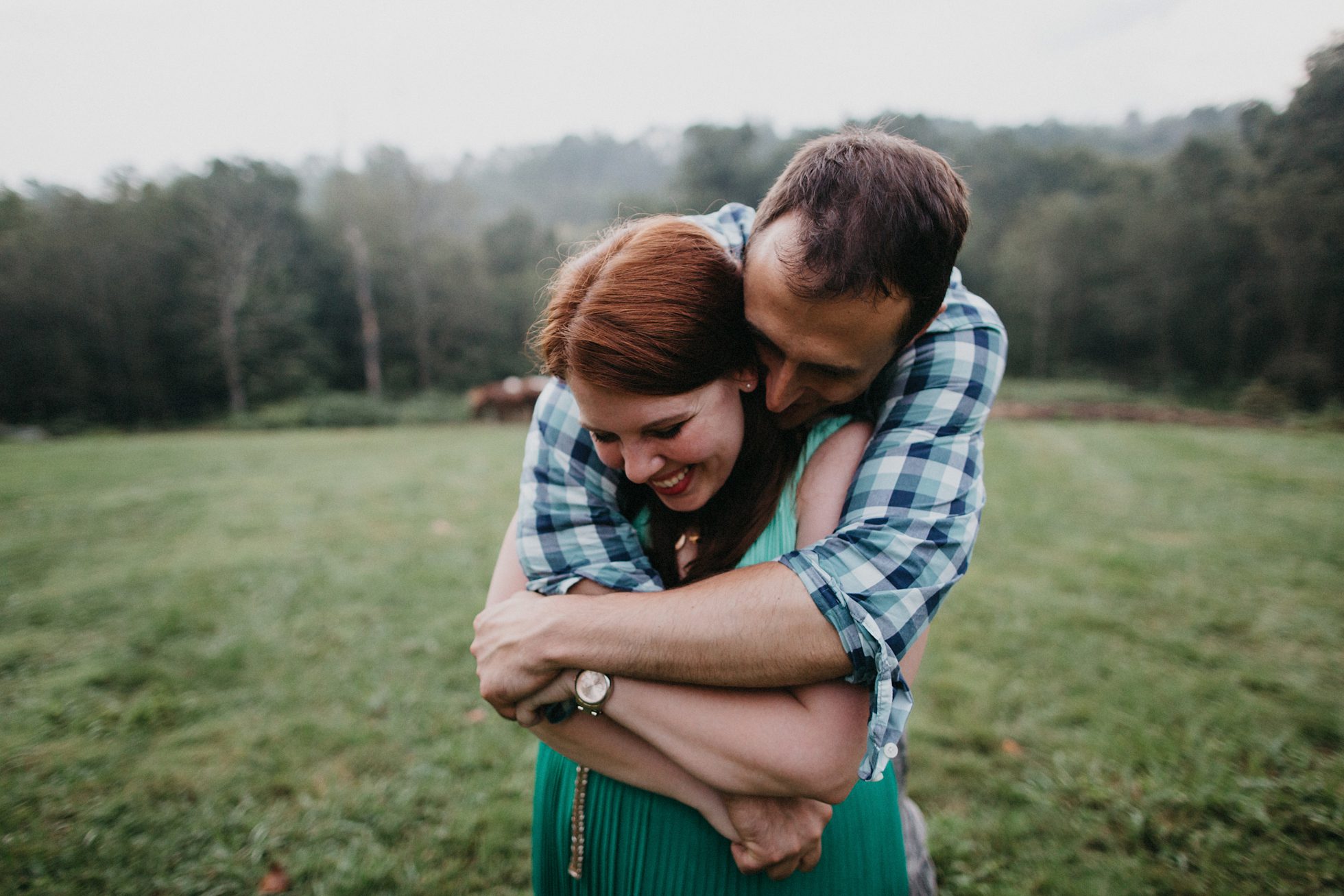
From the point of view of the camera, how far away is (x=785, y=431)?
1.84 m

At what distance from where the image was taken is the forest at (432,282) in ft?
86.7

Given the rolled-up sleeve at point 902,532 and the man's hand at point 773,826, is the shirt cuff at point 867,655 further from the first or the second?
the man's hand at point 773,826

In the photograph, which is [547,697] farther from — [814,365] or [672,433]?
[814,365]

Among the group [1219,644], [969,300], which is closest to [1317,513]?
[1219,644]

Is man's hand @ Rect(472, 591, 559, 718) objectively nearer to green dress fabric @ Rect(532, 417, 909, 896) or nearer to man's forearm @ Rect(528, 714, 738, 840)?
man's forearm @ Rect(528, 714, 738, 840)

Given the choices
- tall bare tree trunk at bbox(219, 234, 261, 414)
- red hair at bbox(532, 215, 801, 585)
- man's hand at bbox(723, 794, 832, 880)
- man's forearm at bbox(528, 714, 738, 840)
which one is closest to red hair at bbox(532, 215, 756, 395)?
red hair at bbox(532, 215, 801, 585)

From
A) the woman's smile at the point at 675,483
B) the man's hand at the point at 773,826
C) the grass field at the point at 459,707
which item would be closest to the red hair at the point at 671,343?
the woman's smile at the point at 675,483

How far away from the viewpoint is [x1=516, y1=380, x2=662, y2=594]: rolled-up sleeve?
1.67m

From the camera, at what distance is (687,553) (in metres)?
1.79

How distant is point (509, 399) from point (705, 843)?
22019 mm

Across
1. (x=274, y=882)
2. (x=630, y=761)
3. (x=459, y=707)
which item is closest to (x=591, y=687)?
(x=630, y=761)

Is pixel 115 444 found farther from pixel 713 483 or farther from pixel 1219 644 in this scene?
pixel 1219 644

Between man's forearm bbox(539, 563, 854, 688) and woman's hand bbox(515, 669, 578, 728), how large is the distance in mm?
42

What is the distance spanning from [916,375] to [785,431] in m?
0.37
